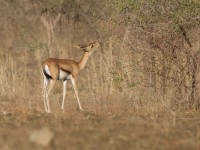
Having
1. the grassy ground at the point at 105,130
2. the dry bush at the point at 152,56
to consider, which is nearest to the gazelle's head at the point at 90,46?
the dry bush at the point at 152,56

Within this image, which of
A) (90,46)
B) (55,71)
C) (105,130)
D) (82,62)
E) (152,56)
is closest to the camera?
(105,130)

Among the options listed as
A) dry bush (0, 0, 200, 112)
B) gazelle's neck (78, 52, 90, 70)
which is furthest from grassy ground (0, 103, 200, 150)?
gazelle's neck (78, 52, 90, 70)

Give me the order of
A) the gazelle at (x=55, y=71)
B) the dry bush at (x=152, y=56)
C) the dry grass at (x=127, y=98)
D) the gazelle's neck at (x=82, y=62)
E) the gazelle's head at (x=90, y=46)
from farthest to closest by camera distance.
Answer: the gazelle's head at (x=90, y=46)
the gazelle's neck at (x=82, y=62)
the gazelle at (x=55, y=71)
the dry bush at (x=152, y=56)
the dry grass at (x=127, y=98)

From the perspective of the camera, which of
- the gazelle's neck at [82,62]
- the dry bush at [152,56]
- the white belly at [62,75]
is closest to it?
the dry bush at [152,56]

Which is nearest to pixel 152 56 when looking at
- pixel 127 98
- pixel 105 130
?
pixel 127 98

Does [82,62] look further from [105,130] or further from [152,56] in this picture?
[105,130]

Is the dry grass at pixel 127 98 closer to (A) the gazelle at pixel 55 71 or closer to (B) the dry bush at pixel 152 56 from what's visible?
(B) the dry bush at pixel 152 56

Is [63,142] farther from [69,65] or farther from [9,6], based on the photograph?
[9,6]

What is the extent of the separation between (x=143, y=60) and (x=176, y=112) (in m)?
1.48

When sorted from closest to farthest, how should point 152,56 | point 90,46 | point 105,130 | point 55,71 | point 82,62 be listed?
point 105,130
point 152,56
point 55,71
point 82,62
point 90,46

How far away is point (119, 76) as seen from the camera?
11.3 metres

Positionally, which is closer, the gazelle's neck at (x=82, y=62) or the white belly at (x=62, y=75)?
the white belly at (x=62, y=75)

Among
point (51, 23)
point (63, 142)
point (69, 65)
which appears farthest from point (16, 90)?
point (51, 23)

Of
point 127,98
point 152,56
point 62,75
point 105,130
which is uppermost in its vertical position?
point 152,56
